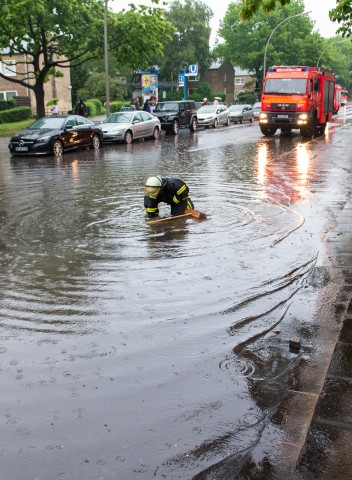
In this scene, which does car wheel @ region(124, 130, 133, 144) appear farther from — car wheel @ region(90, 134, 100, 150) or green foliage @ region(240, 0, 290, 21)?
green foliage @ region(240, 0, 290, 21)

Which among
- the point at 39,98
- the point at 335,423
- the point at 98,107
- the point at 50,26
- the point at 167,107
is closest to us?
the point at 335,423

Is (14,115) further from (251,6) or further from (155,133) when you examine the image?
(251,6)

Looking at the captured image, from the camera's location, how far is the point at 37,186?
43.0 feet

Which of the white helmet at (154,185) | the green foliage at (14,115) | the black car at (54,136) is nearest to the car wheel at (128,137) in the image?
the black car at (54,136)

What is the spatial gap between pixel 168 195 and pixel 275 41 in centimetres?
6966

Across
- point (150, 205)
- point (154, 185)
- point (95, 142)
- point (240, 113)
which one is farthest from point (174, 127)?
point (154, 185)

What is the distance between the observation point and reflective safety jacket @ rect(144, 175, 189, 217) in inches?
350

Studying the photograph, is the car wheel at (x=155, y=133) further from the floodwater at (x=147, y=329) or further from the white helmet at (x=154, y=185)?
the white helmet at (x=154, y=185)

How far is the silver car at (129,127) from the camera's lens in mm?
24609

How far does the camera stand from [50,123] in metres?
21.3

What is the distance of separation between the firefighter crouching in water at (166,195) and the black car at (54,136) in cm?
1202

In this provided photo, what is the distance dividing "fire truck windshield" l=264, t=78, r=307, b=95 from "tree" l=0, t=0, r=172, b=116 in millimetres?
7872

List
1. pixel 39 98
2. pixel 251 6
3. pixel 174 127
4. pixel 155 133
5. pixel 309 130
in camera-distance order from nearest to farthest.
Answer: pixel 251 6
pixel 309 130
pixel 155 133
pixel 39 98
pixel 174 127

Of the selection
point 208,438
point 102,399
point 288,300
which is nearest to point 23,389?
point 102,399
